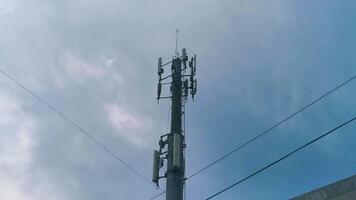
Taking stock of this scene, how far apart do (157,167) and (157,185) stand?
107 centimetres

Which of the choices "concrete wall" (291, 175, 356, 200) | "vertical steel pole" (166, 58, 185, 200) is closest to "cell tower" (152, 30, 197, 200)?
"vertical steel pole" (166, 58, 185, 200)

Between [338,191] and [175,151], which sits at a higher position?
[175,151]

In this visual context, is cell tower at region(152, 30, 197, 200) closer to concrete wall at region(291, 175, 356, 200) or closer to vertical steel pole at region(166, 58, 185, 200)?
vertical steel pole at region(166, 58, 185, 200)

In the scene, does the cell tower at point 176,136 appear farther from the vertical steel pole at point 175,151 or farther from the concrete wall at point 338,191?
the concrete wall at point 338,191

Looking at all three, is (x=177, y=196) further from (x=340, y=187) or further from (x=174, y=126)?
(x=340, y=187)

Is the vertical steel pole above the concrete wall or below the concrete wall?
above

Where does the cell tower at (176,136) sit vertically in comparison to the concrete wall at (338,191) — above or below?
above

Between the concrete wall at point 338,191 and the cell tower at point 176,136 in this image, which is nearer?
the concrete wall at point 338,191

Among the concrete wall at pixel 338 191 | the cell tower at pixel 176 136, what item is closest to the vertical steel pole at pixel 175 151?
the cell tower at pixel 176 136

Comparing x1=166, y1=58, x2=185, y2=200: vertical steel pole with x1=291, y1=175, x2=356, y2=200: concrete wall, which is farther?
x1=166, y1=58, x2=185, y2=200: vertical steel pole

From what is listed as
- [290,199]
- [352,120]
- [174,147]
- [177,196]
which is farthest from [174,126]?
[352,120]

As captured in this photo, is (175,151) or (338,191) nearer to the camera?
(338,191)

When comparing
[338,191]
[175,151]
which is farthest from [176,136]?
[338,191]

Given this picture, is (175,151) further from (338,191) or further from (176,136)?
(338,191)
